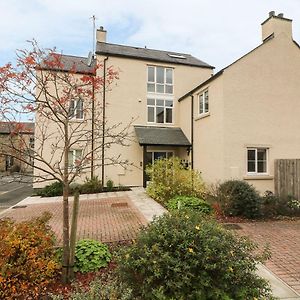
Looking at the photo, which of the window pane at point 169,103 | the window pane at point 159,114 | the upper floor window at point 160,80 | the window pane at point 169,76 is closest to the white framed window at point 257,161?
the window pane at point 159,114

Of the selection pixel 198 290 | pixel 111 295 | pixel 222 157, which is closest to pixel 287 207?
pixel 222 157

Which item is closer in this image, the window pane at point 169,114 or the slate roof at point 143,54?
the slate roof at point 143,54

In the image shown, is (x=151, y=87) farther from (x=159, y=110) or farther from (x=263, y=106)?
(x=263, y=106)

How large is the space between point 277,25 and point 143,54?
9.40 m

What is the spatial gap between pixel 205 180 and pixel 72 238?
10.8 metres

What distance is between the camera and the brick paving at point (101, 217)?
7.08m

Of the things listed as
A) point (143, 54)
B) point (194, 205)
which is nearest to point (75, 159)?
point (194, 205)

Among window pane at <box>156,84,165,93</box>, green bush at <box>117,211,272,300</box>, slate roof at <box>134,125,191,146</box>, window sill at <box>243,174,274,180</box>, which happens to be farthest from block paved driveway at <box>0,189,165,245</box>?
window pane at <box>156,84,165,93</box>

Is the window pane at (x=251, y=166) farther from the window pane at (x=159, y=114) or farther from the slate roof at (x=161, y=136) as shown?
the window pane at (x=159, y=114)

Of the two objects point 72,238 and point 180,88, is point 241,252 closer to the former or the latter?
point 72,238

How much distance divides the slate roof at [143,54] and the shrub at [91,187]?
28.6ft

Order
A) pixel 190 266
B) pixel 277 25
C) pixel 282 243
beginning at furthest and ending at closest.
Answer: pixel 277 25, pixel 282 243, pixel 190 266

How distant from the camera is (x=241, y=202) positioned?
921 centimetres

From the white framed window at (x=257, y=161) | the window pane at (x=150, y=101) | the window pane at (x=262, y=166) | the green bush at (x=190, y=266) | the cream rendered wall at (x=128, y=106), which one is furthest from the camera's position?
the window pane at (x=150, y=101)
